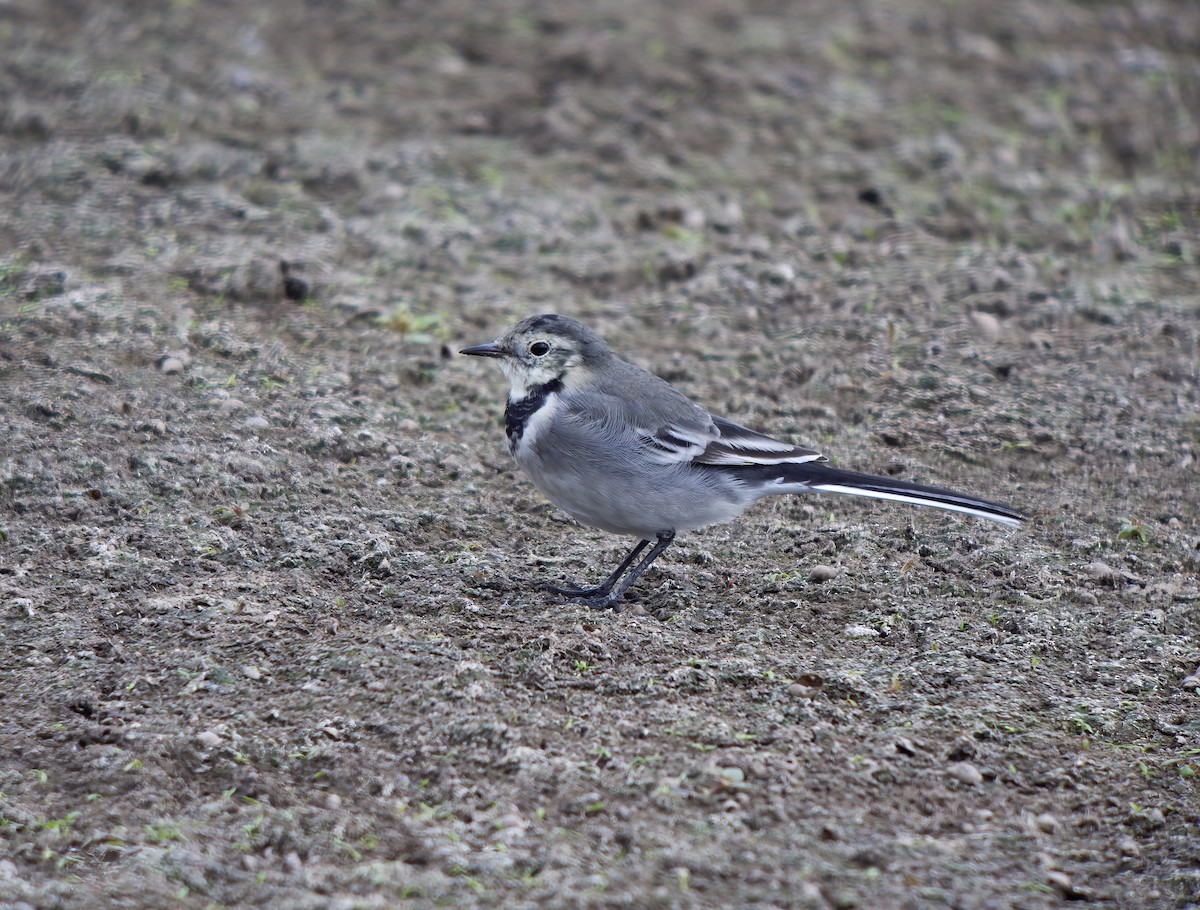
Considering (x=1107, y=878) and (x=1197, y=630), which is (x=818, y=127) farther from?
(x=1107, y=878)

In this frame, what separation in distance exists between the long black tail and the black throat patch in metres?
0.95

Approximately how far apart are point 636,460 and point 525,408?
0.56m

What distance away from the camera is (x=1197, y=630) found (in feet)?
15.1

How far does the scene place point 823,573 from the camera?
495 centimetres

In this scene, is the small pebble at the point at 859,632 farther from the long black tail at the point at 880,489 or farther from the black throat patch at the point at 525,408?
the black throat patch at the point at 525,408

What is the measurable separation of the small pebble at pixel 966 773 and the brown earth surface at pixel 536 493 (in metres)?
0.01

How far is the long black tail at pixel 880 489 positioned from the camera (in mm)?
4574

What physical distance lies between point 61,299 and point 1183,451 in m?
5.46

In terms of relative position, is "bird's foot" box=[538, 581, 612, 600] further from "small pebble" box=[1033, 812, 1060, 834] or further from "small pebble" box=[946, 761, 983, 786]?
"small pebble" box=[1033, 812, 1060, 834]

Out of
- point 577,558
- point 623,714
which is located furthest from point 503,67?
point 623,714

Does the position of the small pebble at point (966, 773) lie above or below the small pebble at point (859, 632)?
above

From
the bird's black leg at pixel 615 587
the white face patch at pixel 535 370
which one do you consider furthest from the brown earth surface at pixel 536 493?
the white face patch at pixel 535 370

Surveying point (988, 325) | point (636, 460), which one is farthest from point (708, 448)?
point (988, 325)

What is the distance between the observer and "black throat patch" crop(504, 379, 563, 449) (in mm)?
4996
